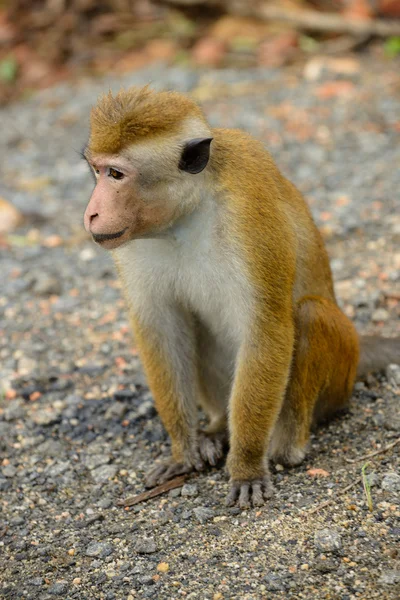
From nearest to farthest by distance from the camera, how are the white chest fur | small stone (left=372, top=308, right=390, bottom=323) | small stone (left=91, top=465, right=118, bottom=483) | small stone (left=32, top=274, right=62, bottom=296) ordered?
1. the white chest fur
2. small stone (left=91, top=465, right=118, bottom=483)
3. small stone (left=372, top=308, right=390, bottom=323)
4. small stone (left=32, top=274, right=62, bottom=296)

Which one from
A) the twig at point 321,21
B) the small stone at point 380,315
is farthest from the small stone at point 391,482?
the twig at point 321,21

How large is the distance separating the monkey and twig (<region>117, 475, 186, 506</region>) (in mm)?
55

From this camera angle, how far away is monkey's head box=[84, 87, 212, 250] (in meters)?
3.62

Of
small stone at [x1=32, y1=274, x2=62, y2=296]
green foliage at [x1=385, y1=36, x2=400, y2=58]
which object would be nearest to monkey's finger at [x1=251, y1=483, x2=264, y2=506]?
small stone at [x1=32, y1=274, x2=62, y2=296]

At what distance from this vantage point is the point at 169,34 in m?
11.7

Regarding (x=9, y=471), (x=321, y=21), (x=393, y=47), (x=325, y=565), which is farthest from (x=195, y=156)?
(x=321, y=21)

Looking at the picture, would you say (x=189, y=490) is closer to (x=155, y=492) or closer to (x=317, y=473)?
(x=155, y=492)

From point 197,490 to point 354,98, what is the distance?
20.2ft

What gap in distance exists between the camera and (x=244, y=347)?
411 centimetres

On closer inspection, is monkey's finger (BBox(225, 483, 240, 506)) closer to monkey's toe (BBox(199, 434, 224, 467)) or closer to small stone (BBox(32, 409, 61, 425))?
monkey's toe (BBox(199, 434, 224, 467))

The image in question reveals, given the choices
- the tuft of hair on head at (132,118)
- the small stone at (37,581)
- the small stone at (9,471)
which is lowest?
the small stone at (37,581)

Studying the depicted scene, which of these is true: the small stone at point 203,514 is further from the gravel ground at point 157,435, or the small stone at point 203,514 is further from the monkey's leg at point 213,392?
the monkey's leg at point 213,392

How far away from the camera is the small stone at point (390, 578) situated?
11.2 feet

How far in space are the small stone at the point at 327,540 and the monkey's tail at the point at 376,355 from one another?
4.68 ft
